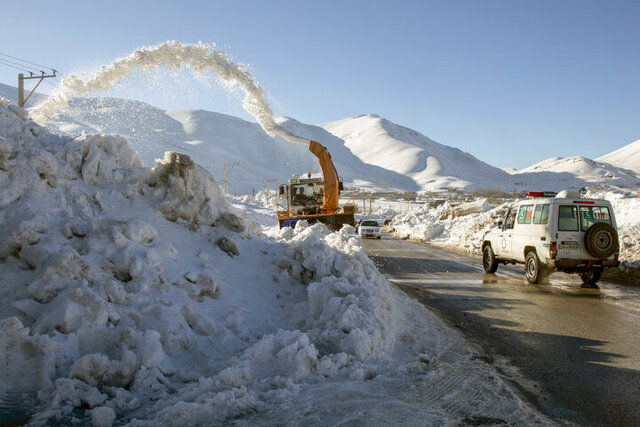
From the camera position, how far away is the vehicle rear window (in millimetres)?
11459

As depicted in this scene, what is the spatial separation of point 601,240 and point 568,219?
85cm

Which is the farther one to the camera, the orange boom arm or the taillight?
the orange boom arm

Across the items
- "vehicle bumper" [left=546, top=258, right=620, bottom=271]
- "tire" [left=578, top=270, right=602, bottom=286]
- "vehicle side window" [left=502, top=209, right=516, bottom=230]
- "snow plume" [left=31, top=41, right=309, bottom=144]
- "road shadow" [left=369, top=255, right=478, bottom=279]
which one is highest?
"snow plume" [left=31, top=41, right=309, bottom=144]

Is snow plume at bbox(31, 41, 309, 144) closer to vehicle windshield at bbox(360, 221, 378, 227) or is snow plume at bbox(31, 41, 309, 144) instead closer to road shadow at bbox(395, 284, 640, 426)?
road shadow at bbox(395, 284, 640, 426)

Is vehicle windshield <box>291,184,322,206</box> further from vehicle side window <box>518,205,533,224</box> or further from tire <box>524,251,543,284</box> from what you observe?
tire <box>524,251,543,284</box>

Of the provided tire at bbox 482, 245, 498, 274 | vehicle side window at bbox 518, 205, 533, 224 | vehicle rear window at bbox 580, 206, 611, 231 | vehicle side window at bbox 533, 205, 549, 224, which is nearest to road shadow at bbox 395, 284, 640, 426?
vehicle side window at bbox 533, 205, 549, 224

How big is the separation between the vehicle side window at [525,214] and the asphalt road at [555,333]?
1610mm

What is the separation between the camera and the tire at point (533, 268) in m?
11.6

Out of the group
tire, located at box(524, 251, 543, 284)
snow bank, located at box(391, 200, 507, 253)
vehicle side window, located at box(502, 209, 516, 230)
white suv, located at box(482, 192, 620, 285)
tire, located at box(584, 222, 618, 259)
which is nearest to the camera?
tire, located at box(584, 222, 618, 259)

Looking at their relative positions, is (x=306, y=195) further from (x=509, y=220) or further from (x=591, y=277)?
(x=591, y=277)

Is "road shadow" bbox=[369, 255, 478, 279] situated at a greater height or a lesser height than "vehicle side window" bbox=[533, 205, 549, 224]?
lesser

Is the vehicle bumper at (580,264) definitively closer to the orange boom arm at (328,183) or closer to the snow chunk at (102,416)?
the orange boom arm at (328,183)

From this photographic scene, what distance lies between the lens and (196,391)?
4.01 m

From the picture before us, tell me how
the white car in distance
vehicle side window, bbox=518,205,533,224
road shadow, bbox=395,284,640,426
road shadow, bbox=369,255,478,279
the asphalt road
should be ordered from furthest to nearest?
the white car in distance, road shadow, bbox=369,255,478,279, vehicle side window, bbox=518,205,533,224, the asphalt road, road shadow, bbox=395,284,640,426
